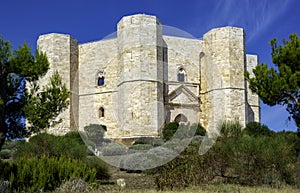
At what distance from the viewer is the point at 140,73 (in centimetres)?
2494

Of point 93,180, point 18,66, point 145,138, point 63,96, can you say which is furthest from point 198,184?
point 145,138

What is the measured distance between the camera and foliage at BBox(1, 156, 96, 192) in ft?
27.2

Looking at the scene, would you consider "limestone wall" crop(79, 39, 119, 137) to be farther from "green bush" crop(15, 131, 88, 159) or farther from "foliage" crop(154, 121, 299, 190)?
"foliage" crop(154, 121, 299, 190)

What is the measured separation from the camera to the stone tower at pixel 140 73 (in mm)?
24547

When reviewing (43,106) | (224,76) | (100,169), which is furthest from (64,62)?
(43,106)

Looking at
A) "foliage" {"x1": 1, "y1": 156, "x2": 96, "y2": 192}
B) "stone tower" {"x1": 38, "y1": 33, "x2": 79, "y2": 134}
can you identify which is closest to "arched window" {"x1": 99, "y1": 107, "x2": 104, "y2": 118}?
"stone tower" {"x1": 38, "y1": 33, "x2": 79, "y2": 134}

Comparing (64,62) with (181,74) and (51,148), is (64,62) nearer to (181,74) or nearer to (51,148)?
(181,74)

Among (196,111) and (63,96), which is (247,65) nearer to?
(196,111)

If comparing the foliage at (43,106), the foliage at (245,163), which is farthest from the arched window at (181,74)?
the foliage at (43,106)

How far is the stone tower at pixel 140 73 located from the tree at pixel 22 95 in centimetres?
1301

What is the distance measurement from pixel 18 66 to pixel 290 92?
8246mm

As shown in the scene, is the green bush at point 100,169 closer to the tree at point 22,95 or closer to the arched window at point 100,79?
the tree at point 22,95

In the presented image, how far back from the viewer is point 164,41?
89.4 feet

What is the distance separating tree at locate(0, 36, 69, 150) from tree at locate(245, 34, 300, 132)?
6446 mm
